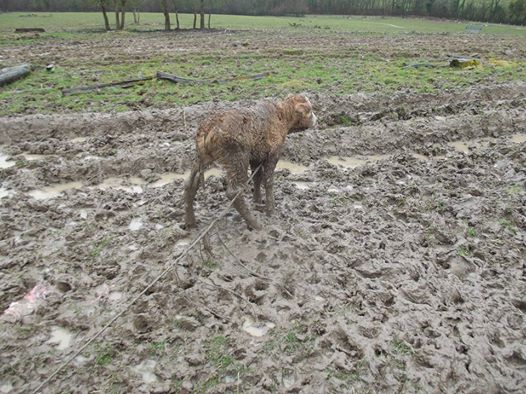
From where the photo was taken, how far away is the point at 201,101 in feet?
38.9

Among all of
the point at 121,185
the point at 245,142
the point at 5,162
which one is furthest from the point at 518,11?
the point at 5,162

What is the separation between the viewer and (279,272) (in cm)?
521

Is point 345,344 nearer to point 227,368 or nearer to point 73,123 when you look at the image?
point 227,368

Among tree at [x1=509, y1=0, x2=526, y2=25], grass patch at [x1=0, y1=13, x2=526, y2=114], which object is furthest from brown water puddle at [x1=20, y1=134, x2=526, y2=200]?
tree at [x1=509, y1=0, x2=526, y2=25]

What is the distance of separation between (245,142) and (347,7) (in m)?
65.7

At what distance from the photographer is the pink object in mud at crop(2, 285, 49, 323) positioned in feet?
14.5

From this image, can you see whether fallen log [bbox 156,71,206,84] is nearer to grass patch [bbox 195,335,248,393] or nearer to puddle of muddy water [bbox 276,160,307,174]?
puddle of muddy water [bbox 276,160,307,174]

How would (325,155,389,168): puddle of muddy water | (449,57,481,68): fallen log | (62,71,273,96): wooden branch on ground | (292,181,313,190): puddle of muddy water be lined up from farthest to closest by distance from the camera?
(449,57,481,68): fallen log
(62,71,273,96): wooden branch on ground
(325,155,389,168): puddle of muddy water
(292,181,313,190): puddle of muddy water

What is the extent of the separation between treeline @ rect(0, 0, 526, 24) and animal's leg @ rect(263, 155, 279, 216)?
48.7 meters

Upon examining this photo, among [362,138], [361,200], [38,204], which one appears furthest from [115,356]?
Result: [362,138]

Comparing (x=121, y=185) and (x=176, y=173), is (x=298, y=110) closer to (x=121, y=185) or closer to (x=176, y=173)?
(x=176, y=173)

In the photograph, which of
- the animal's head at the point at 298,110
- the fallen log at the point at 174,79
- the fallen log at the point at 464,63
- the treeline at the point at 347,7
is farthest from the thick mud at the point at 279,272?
the treeline at the point at 347,7

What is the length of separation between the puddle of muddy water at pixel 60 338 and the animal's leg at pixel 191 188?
7.17 feet

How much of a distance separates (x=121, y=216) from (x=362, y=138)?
5.67 m
